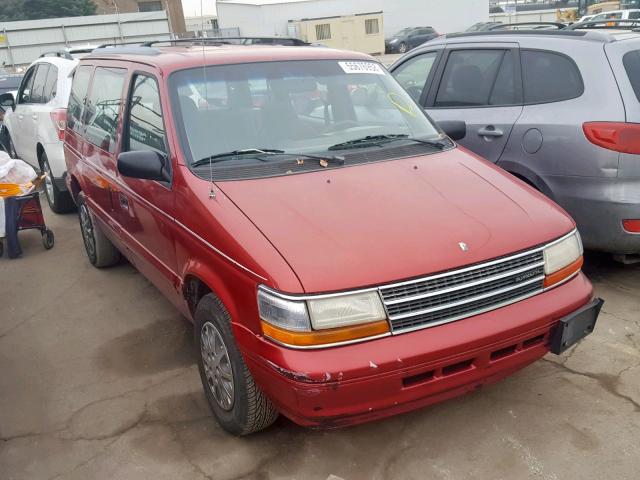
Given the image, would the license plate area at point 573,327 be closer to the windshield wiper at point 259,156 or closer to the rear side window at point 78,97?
the windshield wiper at point 259,156

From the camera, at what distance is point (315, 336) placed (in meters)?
2.45

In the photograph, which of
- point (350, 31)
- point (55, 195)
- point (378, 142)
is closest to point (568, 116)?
point (378, 142)

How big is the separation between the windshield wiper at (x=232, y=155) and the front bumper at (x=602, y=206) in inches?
89.7

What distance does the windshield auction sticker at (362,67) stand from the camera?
399cm

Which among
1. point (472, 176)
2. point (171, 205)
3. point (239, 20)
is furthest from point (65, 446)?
point (239, 20)

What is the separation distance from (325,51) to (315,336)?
7.69 ft

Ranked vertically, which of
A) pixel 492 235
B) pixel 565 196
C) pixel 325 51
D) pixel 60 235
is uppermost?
pixel 325 51

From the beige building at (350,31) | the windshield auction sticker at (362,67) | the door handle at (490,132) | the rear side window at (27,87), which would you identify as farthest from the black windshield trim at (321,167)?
the beige building at (350,31)

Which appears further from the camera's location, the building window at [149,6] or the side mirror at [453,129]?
the building window at [149,6]

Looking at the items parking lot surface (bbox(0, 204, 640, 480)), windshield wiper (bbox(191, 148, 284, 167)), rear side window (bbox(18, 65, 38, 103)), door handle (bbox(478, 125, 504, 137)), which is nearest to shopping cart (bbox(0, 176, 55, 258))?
parking lot surface (bbox(0, 204, 640, 480))

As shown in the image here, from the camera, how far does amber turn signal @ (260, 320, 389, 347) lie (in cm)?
245

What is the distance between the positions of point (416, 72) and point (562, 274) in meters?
3.49

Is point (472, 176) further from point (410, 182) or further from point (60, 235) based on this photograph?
point (60, 235)

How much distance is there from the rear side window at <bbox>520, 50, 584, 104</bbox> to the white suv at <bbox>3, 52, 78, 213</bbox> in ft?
15.5
